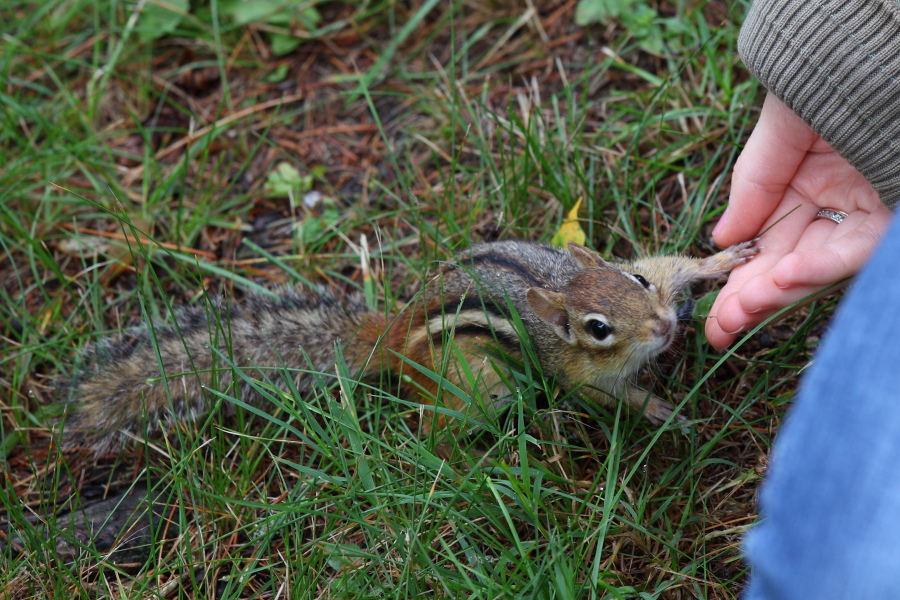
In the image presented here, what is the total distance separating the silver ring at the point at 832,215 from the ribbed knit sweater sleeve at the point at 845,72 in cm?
19

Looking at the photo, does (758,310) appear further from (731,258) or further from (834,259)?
(731,258)

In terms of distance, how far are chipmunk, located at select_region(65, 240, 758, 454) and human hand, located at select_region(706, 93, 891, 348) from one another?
0.11m

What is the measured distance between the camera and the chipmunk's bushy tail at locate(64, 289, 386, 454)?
2.81 m

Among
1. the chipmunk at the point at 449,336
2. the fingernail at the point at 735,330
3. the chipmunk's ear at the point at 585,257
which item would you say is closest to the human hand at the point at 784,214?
the fingernail at the point at 735,330

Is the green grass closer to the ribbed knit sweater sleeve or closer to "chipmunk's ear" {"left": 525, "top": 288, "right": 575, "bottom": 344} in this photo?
"chipmunk's ear" {"left": 525, "top": 288, "right": 575, "bottom": 344}

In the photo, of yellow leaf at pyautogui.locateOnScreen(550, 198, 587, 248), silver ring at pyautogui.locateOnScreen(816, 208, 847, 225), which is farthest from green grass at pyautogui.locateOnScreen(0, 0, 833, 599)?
silver ring at pyautogui.locateOnScreen(816, 208, 847, 225)

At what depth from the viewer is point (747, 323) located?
2344 millimetres

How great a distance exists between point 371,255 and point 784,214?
1.65 metres

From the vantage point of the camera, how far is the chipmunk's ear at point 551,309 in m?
2.58

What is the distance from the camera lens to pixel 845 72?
2.22 m

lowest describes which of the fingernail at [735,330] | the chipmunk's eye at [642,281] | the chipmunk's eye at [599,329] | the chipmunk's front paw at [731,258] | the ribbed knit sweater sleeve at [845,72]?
the chipmunk's eye at [599,329]

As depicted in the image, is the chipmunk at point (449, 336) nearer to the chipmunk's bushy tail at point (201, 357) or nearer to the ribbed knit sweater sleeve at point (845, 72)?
the chipmunk's bushy tail at point (201, 357)

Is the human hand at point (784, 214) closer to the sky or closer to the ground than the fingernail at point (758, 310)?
closer to the sky

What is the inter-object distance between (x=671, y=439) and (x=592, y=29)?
7.54ft
